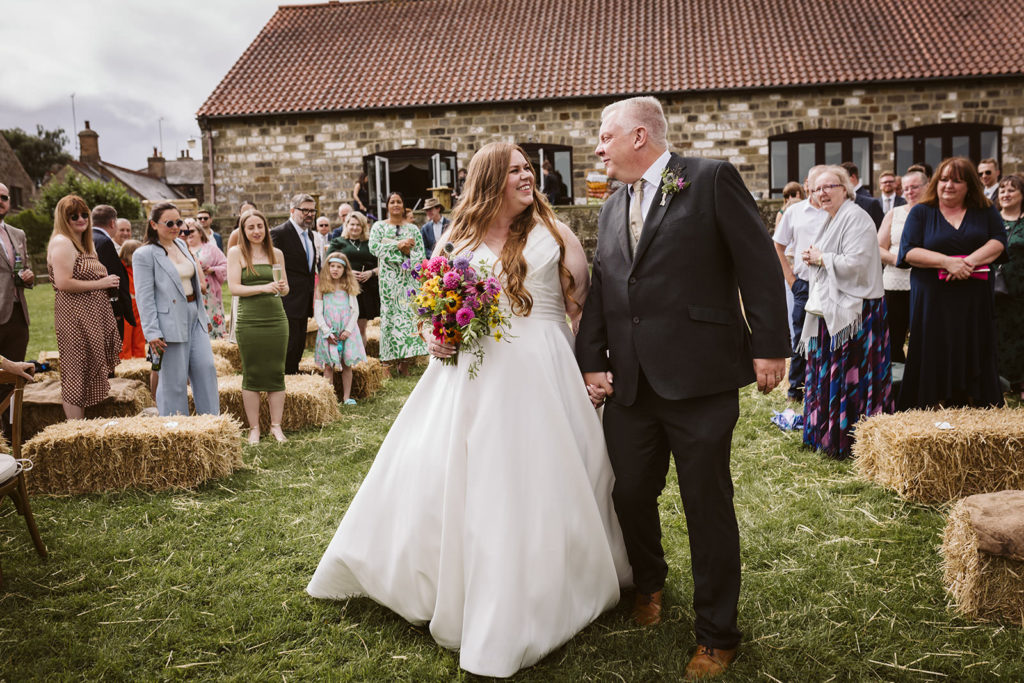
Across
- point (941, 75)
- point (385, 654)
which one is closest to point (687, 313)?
point (385, 654)

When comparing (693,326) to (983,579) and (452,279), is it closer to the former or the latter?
(452,279)

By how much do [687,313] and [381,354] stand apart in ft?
24.2

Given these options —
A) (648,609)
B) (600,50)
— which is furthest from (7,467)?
(600,50)

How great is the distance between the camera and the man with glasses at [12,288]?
681 cm

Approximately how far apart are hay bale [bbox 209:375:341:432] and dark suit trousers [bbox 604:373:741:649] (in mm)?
4937

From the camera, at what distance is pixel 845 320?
5844 mm

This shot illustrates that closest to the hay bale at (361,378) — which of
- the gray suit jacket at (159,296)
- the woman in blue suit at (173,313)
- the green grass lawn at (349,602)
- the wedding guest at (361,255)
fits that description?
the wedding guest at (361,255)

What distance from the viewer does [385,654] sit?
3.35 m

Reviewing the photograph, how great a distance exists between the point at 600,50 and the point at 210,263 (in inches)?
609

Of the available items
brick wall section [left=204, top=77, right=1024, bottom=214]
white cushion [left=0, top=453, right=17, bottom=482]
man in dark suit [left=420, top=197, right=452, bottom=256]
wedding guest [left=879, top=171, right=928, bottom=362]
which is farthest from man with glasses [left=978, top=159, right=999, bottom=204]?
brick wall section [left=204, top=77, right=1024, bottom=214]

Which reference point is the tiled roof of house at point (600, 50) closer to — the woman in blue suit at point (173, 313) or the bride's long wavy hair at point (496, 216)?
the woman in blue suit at point (173, 313)

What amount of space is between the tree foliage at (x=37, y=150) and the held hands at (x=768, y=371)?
219ft

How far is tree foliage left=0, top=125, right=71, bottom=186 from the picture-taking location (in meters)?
58.0

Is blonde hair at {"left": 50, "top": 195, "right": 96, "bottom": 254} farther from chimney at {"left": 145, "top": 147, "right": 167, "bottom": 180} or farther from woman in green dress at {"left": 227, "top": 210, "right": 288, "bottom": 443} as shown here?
chimney at {"left": 145, "top": 147, "right": 167, "bottom": 180}
